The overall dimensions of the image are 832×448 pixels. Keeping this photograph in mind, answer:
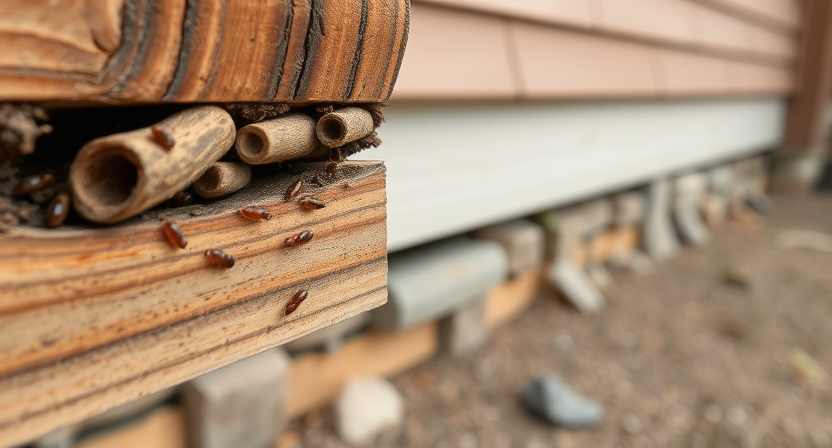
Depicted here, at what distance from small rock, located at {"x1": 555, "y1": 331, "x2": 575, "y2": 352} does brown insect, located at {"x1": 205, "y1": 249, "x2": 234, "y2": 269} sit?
2494 millimetres

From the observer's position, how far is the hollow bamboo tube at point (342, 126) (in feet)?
1.49

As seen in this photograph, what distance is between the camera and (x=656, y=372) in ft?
8.29

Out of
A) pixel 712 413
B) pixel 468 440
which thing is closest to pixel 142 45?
pixel 468 440

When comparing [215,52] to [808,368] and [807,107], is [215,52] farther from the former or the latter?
[807,107]

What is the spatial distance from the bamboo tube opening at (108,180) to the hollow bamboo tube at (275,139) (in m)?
0.09

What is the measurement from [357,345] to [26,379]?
178 centimetres

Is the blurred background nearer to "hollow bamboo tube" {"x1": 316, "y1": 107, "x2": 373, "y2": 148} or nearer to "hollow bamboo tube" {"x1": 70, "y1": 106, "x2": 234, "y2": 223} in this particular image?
"hollow bamboo tube" {"x1": 316, "y1": 107, "x2": 373, "y2": 148}

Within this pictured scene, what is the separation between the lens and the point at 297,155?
478 millimetres

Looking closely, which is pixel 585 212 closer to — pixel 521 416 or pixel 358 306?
pixel 521 416

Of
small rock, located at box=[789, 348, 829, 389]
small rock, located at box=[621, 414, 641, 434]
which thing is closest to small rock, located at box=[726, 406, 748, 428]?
small rock, located at box=[621, 414, 641, 434]

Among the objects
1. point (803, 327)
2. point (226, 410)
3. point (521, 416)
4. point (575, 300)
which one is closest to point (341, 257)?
point (226, 410)

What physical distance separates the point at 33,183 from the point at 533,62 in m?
1.90

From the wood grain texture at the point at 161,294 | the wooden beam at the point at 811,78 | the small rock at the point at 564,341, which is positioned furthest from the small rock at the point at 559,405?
the wooden beam at the point at 811,78

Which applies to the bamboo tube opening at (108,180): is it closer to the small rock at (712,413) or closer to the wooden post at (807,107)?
the small rock at (712,413)
